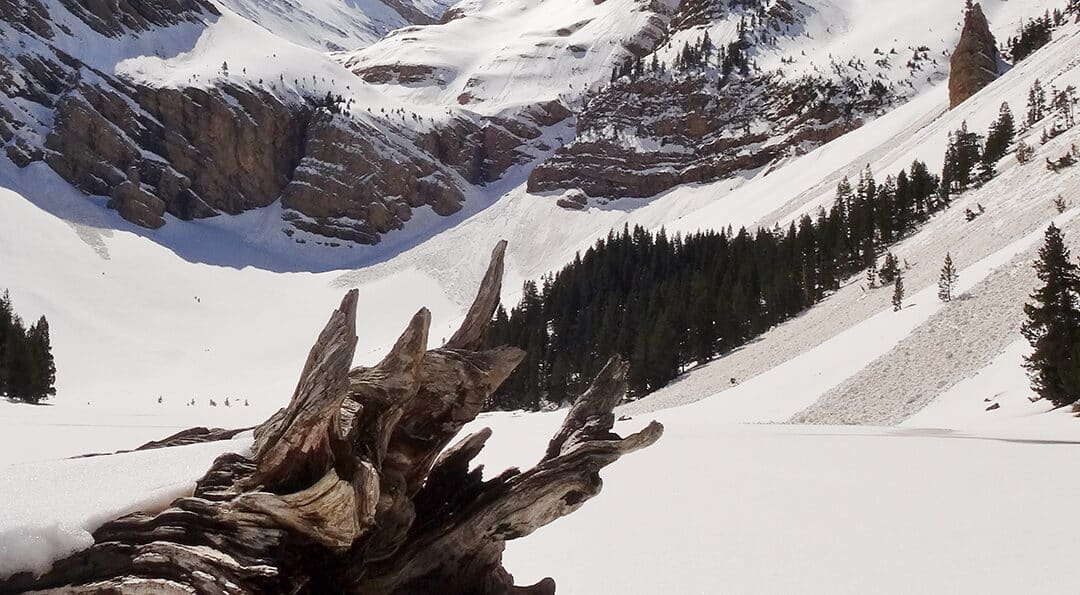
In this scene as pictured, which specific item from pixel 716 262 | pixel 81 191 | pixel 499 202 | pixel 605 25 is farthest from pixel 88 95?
pixel 605 25

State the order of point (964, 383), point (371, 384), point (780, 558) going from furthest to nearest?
point (964, 383), point (780, 558), point (371, 384)

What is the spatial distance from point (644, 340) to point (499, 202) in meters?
71.0

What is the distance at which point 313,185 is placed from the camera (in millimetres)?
106375

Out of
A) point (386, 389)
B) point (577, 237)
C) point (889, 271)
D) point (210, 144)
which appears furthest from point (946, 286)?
point (210, 144)

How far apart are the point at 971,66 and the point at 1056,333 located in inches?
2408

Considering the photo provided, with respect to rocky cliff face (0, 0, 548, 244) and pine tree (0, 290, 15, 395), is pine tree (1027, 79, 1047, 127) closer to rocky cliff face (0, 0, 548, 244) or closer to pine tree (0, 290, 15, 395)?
pine tree (0, 290, 15, 395)

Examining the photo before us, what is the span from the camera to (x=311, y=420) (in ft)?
11.4

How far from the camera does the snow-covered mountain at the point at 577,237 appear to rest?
6363mm

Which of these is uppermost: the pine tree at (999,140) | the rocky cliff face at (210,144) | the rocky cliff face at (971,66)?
the rocky cliff face at (210,144)

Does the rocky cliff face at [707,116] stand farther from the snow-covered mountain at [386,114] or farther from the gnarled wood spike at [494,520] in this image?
the gnarled wood spike at [494,520]

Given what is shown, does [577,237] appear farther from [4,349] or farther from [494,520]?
[494,520]

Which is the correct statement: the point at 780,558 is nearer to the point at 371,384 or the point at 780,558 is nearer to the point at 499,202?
the point at 371,384

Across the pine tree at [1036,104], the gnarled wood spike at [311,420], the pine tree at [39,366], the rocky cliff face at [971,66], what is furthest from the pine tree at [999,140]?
the pine tree at [39,366]

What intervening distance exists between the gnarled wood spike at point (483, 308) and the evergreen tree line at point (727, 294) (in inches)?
1178
